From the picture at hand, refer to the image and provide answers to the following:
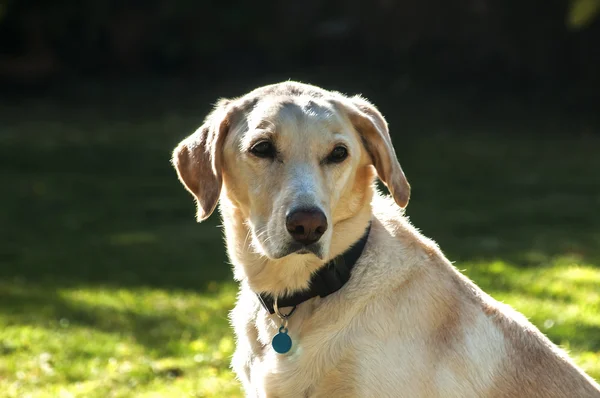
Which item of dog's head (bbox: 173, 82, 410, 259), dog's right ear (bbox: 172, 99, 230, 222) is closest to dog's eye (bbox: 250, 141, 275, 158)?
dog's head (bbox: 173, 82, 410, 259)

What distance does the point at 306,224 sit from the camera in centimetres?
339

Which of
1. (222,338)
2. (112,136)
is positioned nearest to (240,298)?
(222,338)

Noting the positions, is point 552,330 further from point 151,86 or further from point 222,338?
point 151,86

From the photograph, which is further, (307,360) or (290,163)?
(290,163)

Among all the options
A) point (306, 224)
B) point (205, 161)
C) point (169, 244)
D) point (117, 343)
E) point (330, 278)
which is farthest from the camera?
point (169, 244)

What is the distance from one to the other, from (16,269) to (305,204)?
6.49 m

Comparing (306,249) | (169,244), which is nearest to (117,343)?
(306,249)

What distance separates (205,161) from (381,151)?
0.77m

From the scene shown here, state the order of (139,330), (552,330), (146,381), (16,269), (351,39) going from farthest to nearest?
1. (351,39)
2. (16,269)
3. (139,330)
4. (552,330)
5. (146,381)

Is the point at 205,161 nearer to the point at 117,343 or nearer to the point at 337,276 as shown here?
the point at 337,276

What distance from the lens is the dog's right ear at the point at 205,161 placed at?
371 centimetres

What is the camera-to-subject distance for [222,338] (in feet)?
21.2

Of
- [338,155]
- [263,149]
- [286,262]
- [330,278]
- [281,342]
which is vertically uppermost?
[263,149]

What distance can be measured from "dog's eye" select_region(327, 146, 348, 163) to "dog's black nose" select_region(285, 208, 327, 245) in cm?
32
